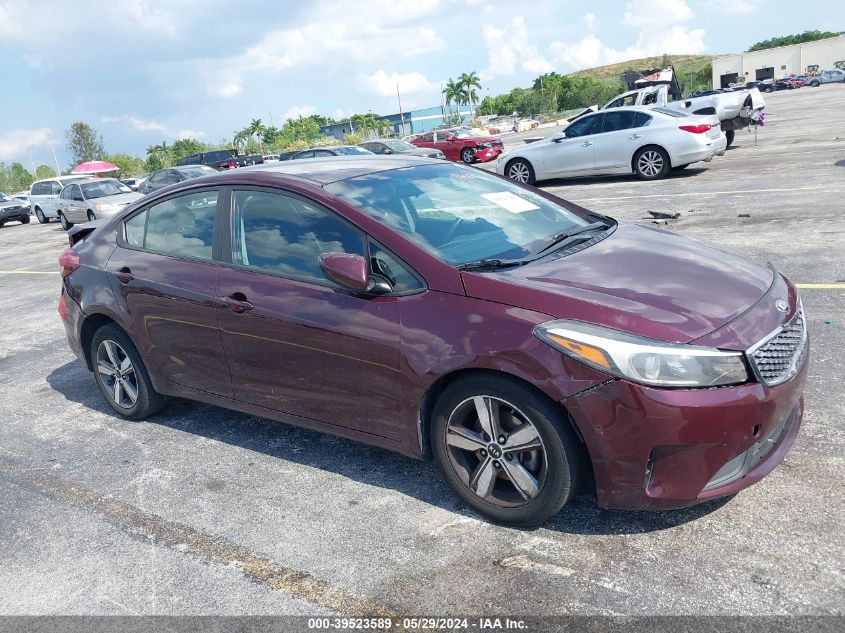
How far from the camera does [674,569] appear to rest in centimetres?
292

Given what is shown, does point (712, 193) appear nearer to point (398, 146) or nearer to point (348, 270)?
point (348, 270)

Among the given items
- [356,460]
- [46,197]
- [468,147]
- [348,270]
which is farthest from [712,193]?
[46,197]

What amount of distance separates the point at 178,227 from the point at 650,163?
12.9 metres

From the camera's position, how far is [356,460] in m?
4.22

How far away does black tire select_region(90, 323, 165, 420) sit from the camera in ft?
16.2

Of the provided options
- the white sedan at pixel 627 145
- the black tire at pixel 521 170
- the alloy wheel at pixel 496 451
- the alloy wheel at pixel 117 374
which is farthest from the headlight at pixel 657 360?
the black tire at pixel 521 170

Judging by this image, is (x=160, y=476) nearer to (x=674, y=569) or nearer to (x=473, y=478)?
(x=473, y=478)

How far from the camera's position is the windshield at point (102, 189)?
2205 cm

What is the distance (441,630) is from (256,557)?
101 centimetres

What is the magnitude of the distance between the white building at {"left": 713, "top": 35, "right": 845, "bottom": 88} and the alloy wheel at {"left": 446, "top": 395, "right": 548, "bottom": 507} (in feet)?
367

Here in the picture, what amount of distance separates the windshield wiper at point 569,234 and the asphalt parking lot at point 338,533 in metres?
0.61

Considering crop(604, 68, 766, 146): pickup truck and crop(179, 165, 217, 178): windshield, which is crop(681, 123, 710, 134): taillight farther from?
crop(179, 165, 217, 178): windshield

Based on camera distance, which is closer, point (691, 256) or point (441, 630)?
point (441, 630)

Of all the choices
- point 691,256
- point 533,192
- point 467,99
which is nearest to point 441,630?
point 691,256
